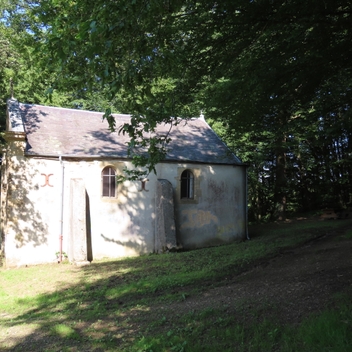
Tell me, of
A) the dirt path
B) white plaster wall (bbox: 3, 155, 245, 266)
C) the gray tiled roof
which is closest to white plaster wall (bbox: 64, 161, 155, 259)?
white plaster wall (bbox: 3, 155, 245, 266)

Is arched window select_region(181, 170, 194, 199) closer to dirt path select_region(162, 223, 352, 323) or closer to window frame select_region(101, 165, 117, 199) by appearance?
window frame select_region(101, 165, 117, 199)

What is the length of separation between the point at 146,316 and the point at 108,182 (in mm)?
9602

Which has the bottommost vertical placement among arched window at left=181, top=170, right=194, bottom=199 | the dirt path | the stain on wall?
the dirt path

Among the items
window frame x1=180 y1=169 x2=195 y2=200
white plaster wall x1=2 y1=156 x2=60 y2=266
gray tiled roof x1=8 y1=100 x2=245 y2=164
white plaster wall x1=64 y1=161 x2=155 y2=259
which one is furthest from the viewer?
window frame x1=180 y1=169 x2=195 y2=200

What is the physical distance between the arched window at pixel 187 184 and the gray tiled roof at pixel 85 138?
728 millimetres

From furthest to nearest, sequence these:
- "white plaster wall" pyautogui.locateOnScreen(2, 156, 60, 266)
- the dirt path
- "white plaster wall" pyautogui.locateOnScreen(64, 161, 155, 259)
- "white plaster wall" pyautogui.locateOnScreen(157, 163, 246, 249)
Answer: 1. "white plaster wall" pyautogui.locateOnScreen(157, 163, 246, 249)
2. "white plaster wall" pyautogui.locateOnScreen(64, 161, 155, 259)
3. "white plaster wall" pyautogui.locateOnScreen(2, 156, 60, 266)
4. the dirt path

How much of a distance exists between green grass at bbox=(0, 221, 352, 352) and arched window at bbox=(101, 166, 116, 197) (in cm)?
411

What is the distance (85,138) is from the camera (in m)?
16.2

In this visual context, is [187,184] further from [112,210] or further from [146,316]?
[146,316]

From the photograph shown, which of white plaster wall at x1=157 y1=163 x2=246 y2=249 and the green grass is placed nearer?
the green grass

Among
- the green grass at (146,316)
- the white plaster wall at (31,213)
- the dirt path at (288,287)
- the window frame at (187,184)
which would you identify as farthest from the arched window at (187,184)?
the dirt path at (288,287)

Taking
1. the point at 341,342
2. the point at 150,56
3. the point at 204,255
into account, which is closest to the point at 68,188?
the point at 204,255

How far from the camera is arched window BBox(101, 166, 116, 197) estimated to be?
15216 mm

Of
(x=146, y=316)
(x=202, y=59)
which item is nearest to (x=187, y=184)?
(x=202, y=59)
